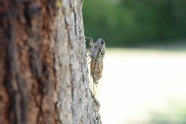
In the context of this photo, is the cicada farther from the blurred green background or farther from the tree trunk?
the blurred green background

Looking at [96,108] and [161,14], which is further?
[161,14]

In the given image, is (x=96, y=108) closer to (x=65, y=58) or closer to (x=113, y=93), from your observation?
(x=65, y=58)

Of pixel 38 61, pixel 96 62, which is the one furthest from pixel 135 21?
pixel 38 61

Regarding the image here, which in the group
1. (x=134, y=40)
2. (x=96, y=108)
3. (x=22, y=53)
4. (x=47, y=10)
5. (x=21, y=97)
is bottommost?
(x=134, y=40)

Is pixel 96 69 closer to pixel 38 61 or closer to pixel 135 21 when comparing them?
pixel 38 61

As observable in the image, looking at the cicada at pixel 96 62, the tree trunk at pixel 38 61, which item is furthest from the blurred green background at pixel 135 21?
the tree trunk at pixel 38 61

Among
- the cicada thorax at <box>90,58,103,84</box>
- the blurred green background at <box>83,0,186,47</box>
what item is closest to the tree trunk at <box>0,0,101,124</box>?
the cicada thorax at <box>90,58,103,84</box>

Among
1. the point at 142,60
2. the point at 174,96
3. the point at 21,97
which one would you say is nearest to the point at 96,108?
the point at 21,97

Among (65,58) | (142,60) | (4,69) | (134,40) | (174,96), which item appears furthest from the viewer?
(134,40)
